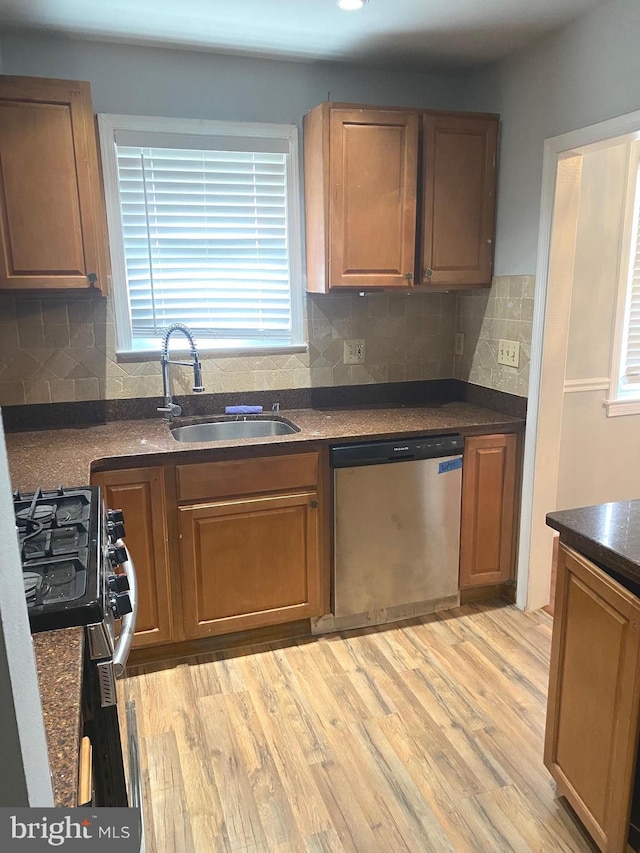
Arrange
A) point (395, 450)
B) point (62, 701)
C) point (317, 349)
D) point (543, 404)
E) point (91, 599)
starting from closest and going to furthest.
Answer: point (62, 701), point (91, 599), point (395, 450), point (543, 404), point (317, 349)

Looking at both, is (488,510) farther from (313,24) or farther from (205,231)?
(313,24)

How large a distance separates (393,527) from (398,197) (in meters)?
1.46

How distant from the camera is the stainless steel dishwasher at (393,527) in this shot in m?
2.68

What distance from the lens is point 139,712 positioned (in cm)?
230

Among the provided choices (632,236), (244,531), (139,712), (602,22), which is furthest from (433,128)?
(139,712)

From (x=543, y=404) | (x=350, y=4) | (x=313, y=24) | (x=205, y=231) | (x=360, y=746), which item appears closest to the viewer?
(x=360, y=746)

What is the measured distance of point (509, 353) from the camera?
2957 mm

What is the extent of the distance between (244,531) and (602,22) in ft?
7.75

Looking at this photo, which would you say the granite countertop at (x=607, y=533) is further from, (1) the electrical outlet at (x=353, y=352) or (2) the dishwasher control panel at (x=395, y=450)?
(1) the electrical outlet at (x=353, y=352)

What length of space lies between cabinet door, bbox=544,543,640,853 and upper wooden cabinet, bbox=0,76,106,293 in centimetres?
205

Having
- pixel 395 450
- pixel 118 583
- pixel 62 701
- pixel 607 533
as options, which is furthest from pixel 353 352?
pixel 62 701

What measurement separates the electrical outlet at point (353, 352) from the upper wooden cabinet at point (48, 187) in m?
→ 1.27

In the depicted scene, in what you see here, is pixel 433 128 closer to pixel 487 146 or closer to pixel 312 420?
pixel 487 146
